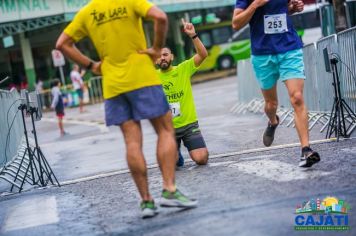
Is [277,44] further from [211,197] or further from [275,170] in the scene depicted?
[211,197]

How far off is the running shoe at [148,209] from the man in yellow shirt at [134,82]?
0.04 ft

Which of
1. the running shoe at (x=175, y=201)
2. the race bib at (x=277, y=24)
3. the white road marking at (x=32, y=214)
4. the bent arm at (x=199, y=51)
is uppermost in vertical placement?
the race bib at (x=277, y=24)

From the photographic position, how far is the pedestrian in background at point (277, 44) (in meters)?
7.50

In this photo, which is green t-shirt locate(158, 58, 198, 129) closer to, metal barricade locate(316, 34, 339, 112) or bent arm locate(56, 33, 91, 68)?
bent arm locate(56, 33, 91, 68)

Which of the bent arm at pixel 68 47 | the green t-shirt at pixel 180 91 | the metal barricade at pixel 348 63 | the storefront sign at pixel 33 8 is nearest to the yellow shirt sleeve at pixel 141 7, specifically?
the bent arm at pixel 68 47

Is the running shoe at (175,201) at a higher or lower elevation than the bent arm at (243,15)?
lower

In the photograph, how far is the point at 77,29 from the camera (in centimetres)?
625

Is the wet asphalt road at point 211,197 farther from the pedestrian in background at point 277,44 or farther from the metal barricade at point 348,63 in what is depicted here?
the metal barricade at point 348,63

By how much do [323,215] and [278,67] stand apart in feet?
9.48

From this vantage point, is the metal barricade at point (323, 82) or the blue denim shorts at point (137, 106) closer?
the blue denim shorts at point (137, 106)

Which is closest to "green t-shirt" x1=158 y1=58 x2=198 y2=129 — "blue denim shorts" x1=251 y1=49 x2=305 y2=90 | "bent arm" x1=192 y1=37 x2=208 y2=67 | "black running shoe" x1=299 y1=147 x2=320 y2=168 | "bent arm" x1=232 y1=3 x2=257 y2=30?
"bent arm" x1=192 y1=37 x2=208 y2=67

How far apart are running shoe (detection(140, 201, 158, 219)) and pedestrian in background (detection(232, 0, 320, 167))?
212 centimetres

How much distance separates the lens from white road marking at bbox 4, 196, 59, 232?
21.4 ft

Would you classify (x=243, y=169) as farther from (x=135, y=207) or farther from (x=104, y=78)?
(x=104, y=78)
